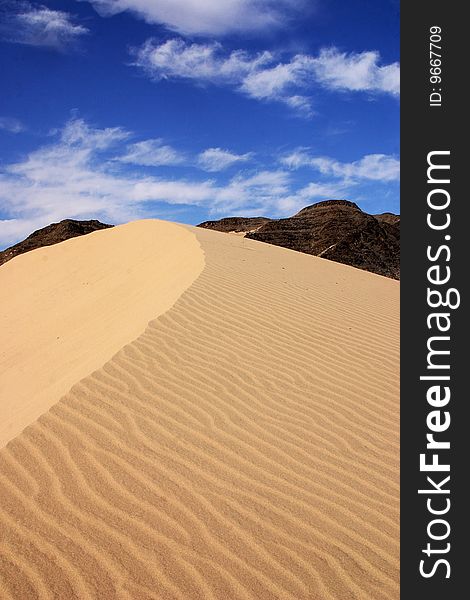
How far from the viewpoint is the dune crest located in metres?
6.18

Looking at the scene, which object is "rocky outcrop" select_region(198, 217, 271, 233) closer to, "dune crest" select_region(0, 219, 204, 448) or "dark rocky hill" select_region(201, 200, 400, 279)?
"dark rocky hill" select_region(201, 200, 400, 279)

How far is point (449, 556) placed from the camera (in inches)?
123

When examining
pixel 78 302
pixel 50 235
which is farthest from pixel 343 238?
pixel 78 302

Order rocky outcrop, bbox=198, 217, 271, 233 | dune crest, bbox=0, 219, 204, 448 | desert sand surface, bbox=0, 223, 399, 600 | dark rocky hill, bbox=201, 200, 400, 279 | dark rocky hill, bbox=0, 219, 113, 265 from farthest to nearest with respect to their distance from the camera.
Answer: rocky outcrop, bbox=198, 217, 271, 233 → dark rocky hill, bbox=0, 219, 113, 265 → dark rocky hill, bbox=201, 200, 400, 279 → dune crest, bbox=0, 219, 204, 448 → desert sand surface, bbox=0, 223, 399, 600

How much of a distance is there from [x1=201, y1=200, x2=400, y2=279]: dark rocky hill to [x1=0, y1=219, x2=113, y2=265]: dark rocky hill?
9.72 metres

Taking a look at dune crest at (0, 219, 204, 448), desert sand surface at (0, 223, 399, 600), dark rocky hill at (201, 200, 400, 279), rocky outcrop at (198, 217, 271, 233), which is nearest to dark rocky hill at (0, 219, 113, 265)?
rocky outcrop at (198, 217, 271, 233)

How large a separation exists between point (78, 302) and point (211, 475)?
8.43 m

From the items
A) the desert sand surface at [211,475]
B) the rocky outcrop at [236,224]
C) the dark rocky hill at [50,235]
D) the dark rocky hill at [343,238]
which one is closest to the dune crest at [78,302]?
the desert sand surface at [211,475]

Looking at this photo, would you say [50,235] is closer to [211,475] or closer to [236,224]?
[236,224]

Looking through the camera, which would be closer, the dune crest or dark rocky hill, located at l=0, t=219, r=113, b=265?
the dune crest

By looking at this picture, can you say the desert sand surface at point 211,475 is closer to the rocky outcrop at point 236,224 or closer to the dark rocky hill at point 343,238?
the dark rocky hill at point 343,238

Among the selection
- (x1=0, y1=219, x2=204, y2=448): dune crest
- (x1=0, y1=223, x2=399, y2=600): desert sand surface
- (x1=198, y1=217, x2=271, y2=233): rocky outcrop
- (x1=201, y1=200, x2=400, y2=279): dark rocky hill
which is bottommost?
(x1=0, y1=223, x2=399, y2=600): desert sand surface

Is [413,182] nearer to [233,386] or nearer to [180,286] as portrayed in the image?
[233,386]

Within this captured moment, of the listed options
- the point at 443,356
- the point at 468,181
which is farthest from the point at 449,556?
the point at 468,181
